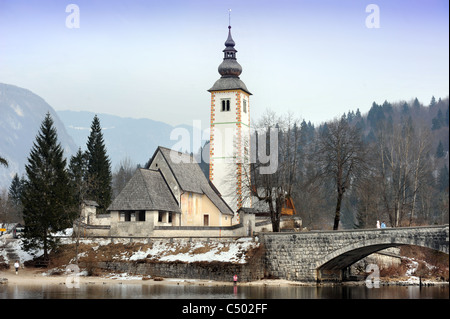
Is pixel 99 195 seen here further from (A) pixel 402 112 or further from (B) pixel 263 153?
(A) pixel 402 112

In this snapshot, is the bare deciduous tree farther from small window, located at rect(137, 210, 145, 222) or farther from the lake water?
small window, located at rect(137, 210, 145, 222)

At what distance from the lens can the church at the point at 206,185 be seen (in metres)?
59.2

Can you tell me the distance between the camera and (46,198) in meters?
56.8

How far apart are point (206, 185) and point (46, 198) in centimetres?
1876

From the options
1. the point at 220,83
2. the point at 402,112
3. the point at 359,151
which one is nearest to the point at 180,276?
the point at 359,151

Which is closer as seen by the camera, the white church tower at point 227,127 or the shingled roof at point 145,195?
the shingled roof at point 145,195

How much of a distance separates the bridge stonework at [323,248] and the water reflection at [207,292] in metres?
2.54

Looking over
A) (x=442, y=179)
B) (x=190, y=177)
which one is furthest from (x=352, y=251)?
(x=442, y=179)

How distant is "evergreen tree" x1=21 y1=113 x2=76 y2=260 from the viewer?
5631 cm

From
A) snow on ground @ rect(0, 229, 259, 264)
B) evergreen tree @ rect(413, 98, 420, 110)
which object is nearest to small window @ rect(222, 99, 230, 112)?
snow on ground @ rect(0, 229, 259, 264)

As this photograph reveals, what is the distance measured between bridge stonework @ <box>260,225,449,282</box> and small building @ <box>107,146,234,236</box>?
11708mm

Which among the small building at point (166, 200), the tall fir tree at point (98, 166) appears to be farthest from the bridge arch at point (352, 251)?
the tall fir tree at point (98, 166)

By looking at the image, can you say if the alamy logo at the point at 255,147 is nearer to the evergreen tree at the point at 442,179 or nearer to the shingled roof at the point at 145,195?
the shingled roof at the point at 145,195
